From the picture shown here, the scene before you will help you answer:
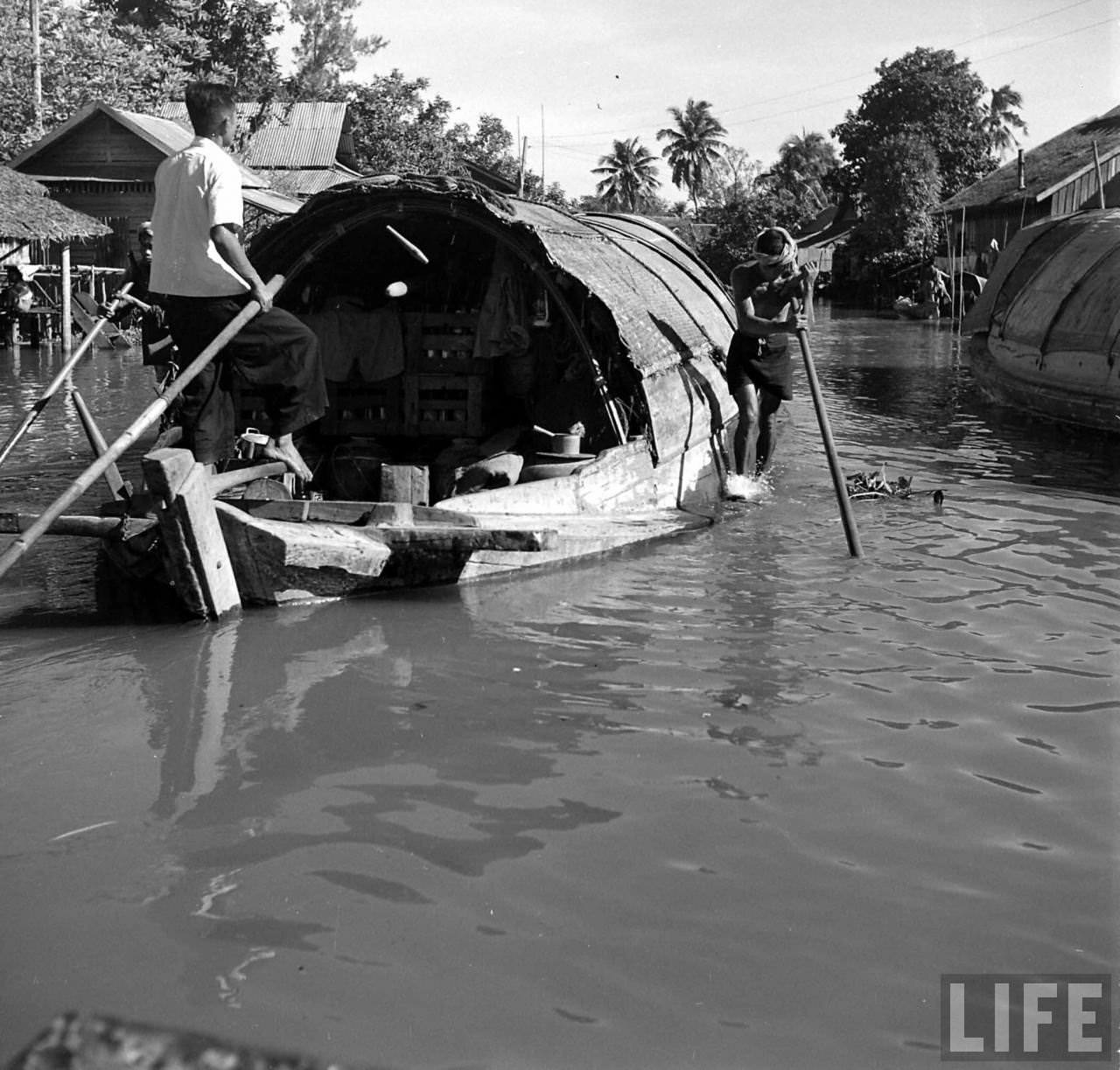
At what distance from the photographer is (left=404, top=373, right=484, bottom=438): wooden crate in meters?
8.27

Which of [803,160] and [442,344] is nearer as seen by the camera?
[442,344]

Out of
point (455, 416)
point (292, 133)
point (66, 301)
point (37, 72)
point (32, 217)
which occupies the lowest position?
point (455, 416)

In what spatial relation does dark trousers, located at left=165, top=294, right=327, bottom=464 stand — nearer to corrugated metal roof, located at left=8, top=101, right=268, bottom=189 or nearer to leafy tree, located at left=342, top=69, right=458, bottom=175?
corrugated metal roof, located at left=8, top=101, right=268, bottom=189

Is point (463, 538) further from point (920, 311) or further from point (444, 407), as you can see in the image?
point (920, 311)

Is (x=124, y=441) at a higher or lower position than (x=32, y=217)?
lower

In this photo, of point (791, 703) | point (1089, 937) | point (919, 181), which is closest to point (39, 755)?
point (791, 703)

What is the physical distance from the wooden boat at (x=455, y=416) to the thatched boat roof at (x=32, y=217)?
10.2 m

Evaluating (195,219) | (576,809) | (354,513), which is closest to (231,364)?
(195,219)

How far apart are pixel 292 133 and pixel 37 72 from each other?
607 cm

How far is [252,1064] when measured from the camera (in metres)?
1.07

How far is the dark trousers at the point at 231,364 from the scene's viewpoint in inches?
203

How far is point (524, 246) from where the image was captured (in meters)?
7.10

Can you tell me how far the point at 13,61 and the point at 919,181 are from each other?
24315mm

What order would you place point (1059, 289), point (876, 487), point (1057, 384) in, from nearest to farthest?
point (876, 487)
point (1057, 384)
point (1059, 289)
